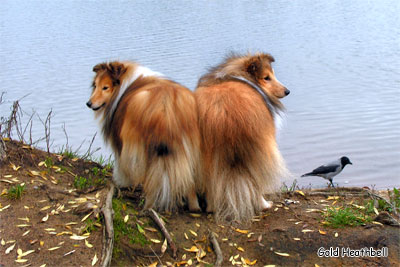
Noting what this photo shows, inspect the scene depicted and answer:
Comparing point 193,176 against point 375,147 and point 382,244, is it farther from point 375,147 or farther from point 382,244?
point 375,147

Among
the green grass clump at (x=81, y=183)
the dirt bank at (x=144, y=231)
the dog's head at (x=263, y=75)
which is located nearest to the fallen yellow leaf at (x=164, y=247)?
the dirt bank at (x=144, y=231)

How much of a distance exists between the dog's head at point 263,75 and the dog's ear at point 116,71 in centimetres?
129

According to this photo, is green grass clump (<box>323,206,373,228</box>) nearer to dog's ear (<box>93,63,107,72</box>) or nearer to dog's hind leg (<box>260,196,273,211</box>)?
dog's hind leg (<box>260,196,273,211</box>)

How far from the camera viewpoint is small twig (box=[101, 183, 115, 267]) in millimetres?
3385

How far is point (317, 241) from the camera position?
3.77 m

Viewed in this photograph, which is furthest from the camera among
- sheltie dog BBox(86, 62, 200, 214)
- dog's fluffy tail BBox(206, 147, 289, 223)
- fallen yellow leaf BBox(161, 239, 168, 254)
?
dog's fluffy tail BBox(206, 147, 289, 223)

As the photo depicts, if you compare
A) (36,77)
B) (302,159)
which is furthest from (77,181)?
(36,77)

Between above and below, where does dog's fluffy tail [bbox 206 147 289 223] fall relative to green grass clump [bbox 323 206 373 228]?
above

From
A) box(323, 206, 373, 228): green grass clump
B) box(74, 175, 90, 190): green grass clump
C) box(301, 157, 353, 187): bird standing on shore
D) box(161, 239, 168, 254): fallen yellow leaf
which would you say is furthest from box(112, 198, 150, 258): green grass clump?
box(301, 157, 353, 187): bird standing on shore

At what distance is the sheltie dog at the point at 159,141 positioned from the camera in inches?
153

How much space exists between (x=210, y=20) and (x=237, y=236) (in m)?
14.4

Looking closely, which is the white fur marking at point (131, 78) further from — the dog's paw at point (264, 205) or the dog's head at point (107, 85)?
the dog's paw at point (264, 205)

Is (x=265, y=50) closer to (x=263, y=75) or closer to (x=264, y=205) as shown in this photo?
(x=263, y=75)

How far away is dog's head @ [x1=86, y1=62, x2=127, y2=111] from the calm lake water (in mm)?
1064
